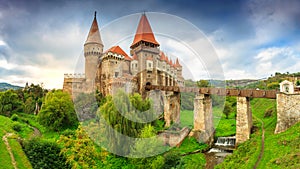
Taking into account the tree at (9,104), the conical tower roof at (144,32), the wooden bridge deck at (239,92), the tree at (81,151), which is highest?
the conical tower roof at (144,32)

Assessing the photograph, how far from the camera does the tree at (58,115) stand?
23.8m

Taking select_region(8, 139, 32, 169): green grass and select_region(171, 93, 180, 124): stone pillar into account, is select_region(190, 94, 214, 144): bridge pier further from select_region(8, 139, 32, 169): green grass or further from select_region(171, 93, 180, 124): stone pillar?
select_region(8, 139, 32, 169): green grass

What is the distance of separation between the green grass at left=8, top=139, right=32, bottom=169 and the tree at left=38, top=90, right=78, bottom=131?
7.25 metres

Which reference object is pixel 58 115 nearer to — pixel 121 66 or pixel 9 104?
pixel 121 66

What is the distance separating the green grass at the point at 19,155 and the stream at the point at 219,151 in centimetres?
1295

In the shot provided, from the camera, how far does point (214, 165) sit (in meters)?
15.8

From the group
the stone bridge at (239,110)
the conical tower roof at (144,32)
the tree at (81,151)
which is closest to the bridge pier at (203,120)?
the stone bridge at (239,110)

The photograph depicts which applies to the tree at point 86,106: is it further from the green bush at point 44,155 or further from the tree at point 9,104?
the tree at point 9,104

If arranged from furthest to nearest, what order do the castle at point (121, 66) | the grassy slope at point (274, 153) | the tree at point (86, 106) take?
the castle at point (121, 66) < the tree at point (86, 106) < the grassy slope at point (274, 153)

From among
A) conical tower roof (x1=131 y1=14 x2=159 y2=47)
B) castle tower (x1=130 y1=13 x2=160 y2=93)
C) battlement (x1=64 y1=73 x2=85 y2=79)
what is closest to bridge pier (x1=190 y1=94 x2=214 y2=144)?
castle tower (x1=130 y1=13 x2=160 y2=93)

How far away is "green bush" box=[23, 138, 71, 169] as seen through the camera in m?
14.0

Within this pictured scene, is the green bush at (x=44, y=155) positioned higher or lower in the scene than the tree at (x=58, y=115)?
lower

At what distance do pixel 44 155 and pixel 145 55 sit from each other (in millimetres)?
23813

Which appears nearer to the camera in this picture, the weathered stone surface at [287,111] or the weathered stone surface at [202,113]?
the weathered stone surface at [287,111]
